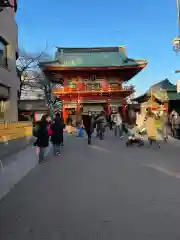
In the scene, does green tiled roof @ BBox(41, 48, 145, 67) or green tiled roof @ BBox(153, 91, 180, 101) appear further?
green tiled roof @ BBox(41, 48, 145, 67)

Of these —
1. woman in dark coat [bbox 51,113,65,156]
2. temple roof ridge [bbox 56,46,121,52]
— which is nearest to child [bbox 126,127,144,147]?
woman in dark coat [bbox 51,113,65,156]

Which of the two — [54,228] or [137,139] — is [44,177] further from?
[137,139]

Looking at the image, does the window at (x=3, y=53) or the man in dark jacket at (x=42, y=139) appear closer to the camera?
the man in dark jacket at (x=42, y=139)

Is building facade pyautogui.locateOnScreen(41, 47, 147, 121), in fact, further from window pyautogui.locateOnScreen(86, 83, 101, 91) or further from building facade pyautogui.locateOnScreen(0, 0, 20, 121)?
building facade pyautogui.locateOnScreen(0, 0, 20, 121)

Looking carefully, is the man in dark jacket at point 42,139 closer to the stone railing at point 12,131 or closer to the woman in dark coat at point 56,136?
the stone railing at point 12,131

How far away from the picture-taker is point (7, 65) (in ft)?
59.7

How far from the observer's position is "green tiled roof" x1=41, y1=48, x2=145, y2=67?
40.2 m

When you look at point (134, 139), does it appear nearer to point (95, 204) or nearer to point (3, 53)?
point (3, 53)

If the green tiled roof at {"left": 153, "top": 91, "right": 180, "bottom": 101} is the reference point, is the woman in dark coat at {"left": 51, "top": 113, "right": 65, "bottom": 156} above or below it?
below

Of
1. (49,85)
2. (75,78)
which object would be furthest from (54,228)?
(49,85)

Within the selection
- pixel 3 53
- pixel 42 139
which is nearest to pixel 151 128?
pixel 42 139

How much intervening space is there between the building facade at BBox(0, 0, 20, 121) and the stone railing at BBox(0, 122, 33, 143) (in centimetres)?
344

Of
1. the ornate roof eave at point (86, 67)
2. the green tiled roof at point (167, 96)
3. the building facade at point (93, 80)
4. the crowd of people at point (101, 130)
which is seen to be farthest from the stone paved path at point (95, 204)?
the ornate roof eave at point (86, 67)

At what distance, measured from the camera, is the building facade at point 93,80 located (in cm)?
3919
